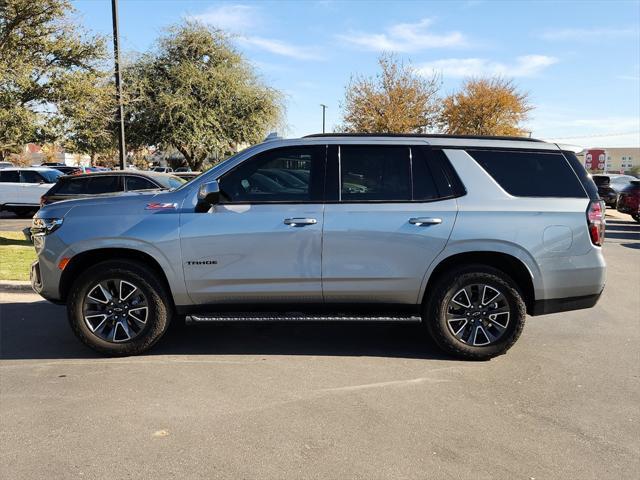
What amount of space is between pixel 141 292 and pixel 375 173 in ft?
7.74

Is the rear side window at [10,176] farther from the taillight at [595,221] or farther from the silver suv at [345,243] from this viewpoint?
the taillight at [595,221]

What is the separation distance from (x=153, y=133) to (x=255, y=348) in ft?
62.8

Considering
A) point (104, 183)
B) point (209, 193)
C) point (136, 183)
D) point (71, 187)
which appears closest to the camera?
point (209, 193)

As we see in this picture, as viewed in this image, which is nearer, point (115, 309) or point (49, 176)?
point (115, 309)

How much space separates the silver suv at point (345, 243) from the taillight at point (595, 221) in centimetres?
1

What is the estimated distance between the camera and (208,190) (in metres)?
4.42

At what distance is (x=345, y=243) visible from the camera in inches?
177

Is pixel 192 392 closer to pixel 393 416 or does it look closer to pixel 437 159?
pixel 393 416

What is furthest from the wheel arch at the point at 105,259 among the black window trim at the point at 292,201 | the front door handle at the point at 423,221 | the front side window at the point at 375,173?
the front door handle at the point at 423,221

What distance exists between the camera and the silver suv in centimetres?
452

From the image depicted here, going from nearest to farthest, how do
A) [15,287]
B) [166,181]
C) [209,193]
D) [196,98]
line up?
[209,193] < [15,287] < [166,181] < [196,98]

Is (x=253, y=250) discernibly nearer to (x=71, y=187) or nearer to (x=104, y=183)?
(x=104, y=183)

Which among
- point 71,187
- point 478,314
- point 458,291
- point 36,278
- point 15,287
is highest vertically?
point 71,187

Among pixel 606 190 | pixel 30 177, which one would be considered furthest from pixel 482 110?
pixel 30 177
